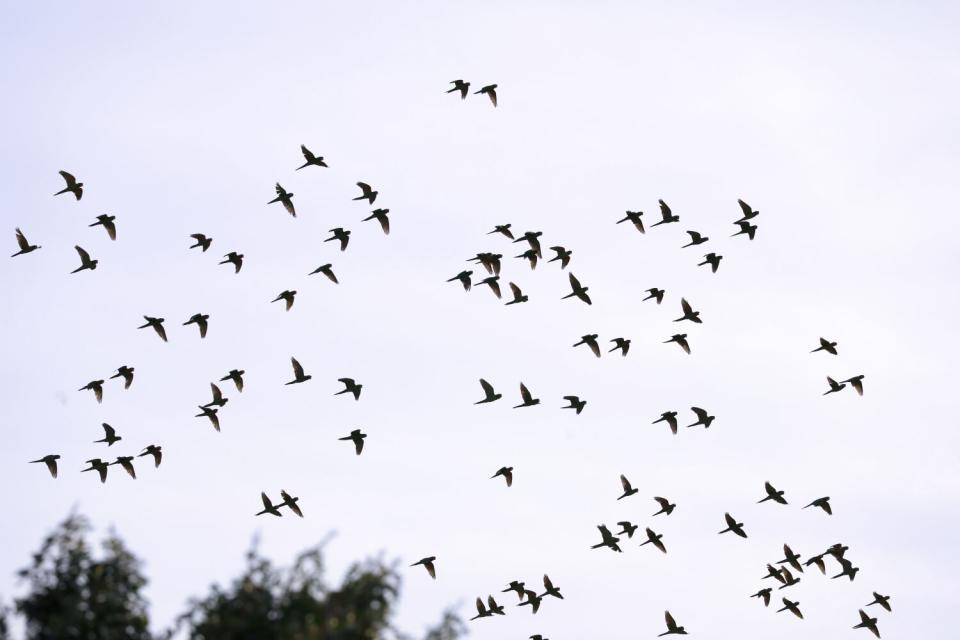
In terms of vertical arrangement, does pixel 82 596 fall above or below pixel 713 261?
below

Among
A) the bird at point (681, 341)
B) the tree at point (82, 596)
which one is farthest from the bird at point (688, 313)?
the tree at point (82, 596)

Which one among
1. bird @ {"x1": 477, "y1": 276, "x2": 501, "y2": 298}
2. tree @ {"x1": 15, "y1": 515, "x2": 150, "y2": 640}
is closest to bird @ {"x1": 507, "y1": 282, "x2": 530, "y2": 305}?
bird @ {"x1": 477, "y1": 276, "x2": 501, "y2": 298}

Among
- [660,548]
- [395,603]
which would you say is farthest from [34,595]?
[660,548]

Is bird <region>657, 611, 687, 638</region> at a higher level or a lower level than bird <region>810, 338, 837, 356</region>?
lower

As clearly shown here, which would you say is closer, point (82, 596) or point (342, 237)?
point (82, 596)

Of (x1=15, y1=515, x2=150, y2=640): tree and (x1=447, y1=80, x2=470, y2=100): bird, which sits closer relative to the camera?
(x1=15, y1=515, x2=150, y2=640): tree

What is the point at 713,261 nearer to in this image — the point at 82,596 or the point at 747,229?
the point at 747,229

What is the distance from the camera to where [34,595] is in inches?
1515

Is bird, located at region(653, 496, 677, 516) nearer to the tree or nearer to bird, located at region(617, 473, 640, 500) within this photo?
bird, located at region(617, 473, 640, 500)

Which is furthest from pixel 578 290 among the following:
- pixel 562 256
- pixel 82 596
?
pixel 82 596

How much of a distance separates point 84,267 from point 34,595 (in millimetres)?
24233

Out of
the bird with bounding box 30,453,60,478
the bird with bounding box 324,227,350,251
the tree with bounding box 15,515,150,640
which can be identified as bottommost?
the tree with bounding box 15,515,150,640

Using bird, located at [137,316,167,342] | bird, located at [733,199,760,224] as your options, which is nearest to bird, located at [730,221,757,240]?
bird, located at [733,199,760,224]

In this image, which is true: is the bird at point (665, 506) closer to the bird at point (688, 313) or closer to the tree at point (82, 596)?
the bird at point (688, 313)
